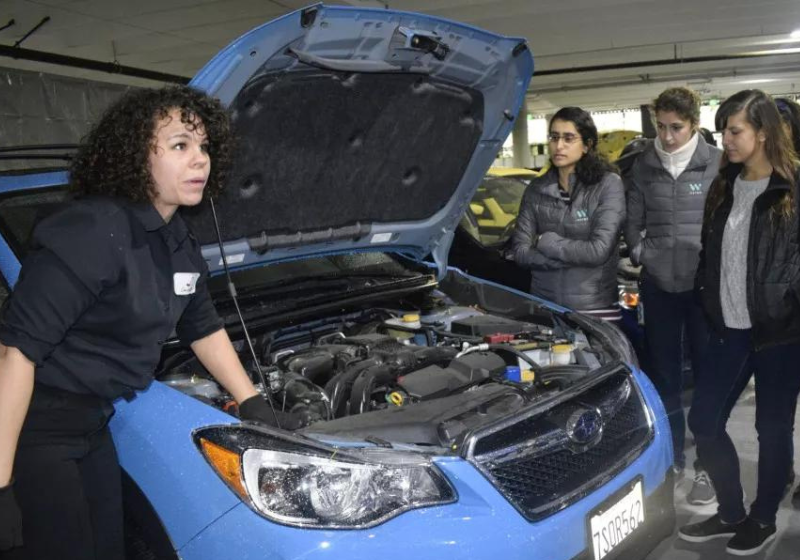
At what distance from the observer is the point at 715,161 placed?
3.28m

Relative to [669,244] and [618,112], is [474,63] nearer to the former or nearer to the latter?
[669,244]

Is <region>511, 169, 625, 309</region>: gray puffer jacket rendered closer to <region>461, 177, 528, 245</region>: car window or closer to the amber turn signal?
<region>461, 177, 528, 245</region>: car window

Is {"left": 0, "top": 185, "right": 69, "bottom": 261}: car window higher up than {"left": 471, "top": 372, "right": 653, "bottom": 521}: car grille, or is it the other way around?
{"left": 0, "top": 185, "right": 69, "bottom": 261}: car window

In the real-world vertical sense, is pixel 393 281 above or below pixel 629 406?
above

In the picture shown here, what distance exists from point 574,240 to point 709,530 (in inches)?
55.9

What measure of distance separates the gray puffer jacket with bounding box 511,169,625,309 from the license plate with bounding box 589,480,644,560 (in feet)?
4.84

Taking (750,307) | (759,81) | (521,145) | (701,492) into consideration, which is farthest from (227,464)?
(759,81)

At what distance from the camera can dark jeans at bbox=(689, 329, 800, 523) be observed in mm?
2717

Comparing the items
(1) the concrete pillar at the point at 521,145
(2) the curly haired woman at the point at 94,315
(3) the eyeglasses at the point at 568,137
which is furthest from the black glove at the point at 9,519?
(1) the concrete pillar at the point at 521,145

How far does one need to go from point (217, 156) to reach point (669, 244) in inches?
82.8

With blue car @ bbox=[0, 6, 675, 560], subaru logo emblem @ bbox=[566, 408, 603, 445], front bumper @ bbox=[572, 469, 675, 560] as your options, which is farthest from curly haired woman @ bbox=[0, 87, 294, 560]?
front bumper @ bbox=[572, 469, 675, 560]

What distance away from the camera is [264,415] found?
82.4 inches

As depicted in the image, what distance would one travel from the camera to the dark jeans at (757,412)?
8.91ft

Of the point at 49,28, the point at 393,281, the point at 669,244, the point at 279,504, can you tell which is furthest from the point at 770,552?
the point at 49,28
